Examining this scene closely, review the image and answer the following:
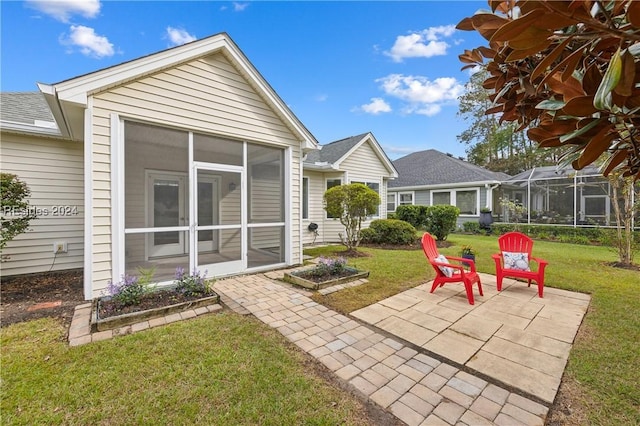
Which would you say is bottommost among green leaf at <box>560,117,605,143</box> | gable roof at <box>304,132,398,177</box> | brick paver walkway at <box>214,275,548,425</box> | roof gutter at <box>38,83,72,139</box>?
brick paver walkway at <box>214,275,548,425</box>

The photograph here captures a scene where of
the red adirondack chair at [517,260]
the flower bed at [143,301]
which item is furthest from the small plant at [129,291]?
the red adirondack chair at [517,260]

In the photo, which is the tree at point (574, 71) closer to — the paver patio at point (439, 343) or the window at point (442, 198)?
the paver patio at point (439, 343)

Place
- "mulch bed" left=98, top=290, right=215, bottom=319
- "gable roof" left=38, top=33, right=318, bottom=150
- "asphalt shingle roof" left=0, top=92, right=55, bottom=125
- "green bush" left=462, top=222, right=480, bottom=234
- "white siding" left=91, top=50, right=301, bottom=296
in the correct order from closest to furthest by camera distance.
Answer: "mulch bed" left=98, top=290, right=215, bottom=319, "gable roof" left=38, top=33, right=318, bottom=150, "white siding" left=91, top=50, right=301, bottom=296, "asphalt shingle roof" left=0, top=92, right=55, bottom=125, "green bush" left=462, top=222, right=480, bottom=234

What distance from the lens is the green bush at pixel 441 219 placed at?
10.7 m

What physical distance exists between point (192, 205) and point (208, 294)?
1.81 meters

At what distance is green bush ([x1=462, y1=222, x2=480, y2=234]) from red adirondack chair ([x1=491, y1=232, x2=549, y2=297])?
10083 mm

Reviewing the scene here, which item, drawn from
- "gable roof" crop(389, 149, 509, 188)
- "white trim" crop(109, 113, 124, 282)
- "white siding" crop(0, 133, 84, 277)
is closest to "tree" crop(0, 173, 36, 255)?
"white siding" crop(0, 133, 84, 277)

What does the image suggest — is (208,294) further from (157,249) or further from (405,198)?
(405,198)

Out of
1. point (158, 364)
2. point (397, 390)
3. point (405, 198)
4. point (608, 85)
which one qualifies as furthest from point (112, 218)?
point (405, 198)

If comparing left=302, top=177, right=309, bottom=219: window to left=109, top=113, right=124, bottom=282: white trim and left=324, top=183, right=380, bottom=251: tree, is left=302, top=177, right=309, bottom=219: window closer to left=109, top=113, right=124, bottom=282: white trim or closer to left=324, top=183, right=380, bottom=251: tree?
left=324, top=183, right=380, bottom=251: tree

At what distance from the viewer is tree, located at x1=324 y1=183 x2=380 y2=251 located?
7.94m

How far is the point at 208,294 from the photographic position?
431 centimetres

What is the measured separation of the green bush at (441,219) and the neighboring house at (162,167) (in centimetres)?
646

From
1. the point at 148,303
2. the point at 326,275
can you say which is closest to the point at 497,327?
the point at 326,275
